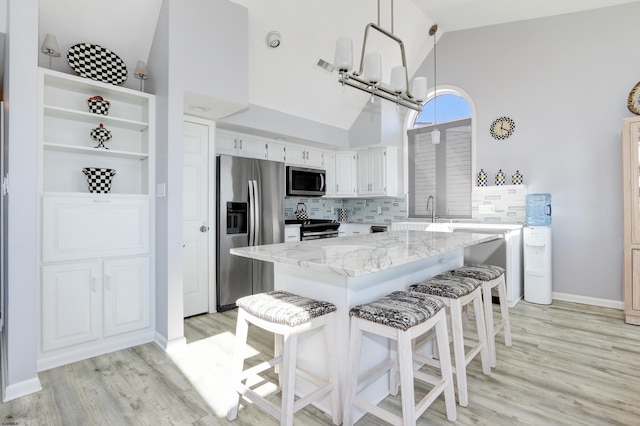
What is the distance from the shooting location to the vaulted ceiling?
107 inches

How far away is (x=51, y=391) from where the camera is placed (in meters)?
2.09

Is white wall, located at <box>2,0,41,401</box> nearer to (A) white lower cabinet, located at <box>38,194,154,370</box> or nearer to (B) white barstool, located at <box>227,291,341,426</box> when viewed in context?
(A) white lower cabinet, located at <box>38,194,154,370</box>

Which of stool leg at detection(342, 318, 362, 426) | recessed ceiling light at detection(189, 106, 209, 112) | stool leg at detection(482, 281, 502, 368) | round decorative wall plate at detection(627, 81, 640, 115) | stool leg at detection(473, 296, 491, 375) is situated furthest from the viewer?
round decorative wall plate at detection(627, 81, 640, 115)

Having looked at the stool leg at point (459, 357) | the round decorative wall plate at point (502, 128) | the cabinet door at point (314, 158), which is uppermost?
the round decorative wall plate at point (502, 128)

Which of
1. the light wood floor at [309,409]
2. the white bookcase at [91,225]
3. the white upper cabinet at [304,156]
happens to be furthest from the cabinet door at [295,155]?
the light wood floor at [309,409]

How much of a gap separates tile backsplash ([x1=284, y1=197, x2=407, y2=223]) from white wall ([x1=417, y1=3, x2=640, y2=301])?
4.91 feet

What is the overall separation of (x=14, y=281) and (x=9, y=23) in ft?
5.13

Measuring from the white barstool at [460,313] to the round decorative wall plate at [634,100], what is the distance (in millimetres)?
2963

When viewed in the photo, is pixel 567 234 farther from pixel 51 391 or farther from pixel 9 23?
pixel 9 23

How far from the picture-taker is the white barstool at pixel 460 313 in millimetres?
1909

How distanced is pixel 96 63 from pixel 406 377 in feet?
10.4

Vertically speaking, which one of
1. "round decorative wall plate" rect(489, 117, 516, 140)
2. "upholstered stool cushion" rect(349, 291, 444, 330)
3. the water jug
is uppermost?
"round decorative wall plate" rect(489, 117, 516, 140)

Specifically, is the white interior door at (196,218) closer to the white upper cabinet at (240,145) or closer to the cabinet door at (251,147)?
the white upper cabinet at (240,145)

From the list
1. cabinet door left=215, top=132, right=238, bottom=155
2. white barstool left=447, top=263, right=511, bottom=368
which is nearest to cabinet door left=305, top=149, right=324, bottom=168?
cabinet door left=215, top=132, right=238, bottom=155
